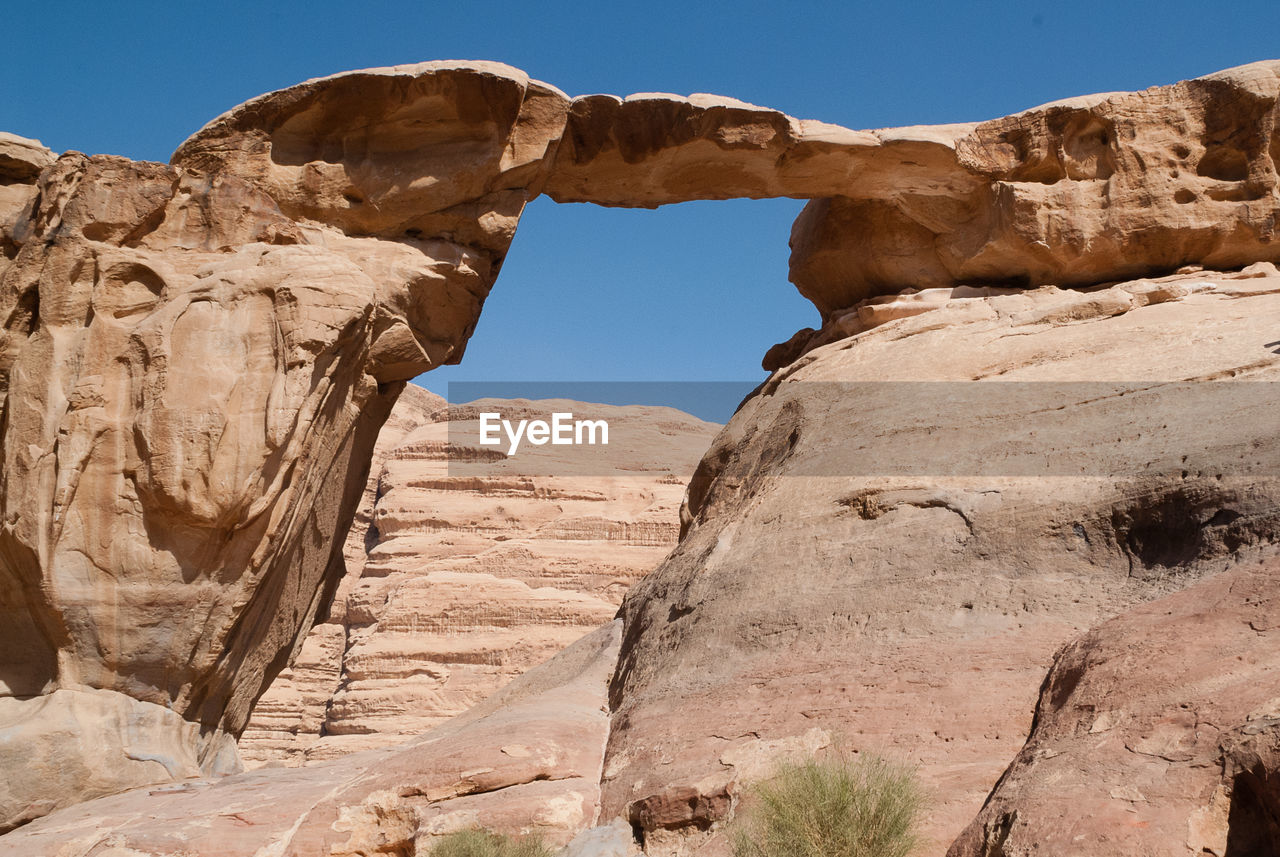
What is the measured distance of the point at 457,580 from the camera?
26.9m

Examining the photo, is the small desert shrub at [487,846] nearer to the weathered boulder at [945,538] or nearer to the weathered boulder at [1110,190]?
the weathered boulder at [945,538]

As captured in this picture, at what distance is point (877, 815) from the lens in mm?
5094

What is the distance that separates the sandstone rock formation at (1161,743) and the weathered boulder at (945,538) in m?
0.63

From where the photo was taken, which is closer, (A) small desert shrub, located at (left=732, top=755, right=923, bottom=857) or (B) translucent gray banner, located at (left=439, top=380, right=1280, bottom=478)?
(A) small desert shrub, located at (left=732, top=755, right=923, bottom=857)

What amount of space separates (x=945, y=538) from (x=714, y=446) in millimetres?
4152

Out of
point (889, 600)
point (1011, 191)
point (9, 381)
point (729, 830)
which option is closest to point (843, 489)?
point (889, 600)

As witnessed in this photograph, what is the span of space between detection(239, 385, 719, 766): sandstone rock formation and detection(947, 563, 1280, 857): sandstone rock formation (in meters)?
20.3

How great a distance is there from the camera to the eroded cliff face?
679cm

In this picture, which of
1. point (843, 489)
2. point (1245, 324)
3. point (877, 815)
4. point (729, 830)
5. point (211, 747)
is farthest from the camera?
point (211, 747)

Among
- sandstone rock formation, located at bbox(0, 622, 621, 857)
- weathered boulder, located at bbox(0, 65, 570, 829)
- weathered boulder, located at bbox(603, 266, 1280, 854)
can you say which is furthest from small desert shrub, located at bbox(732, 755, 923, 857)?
weathered boulder, located at bbox(0, 65, 570, 829)

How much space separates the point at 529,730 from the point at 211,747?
156 inches

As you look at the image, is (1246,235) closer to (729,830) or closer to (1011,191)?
(1011,191)

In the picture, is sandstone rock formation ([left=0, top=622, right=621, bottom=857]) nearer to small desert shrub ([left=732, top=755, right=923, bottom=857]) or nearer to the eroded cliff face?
the eroded cliff face

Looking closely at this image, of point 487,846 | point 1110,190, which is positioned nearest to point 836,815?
point 487,846
